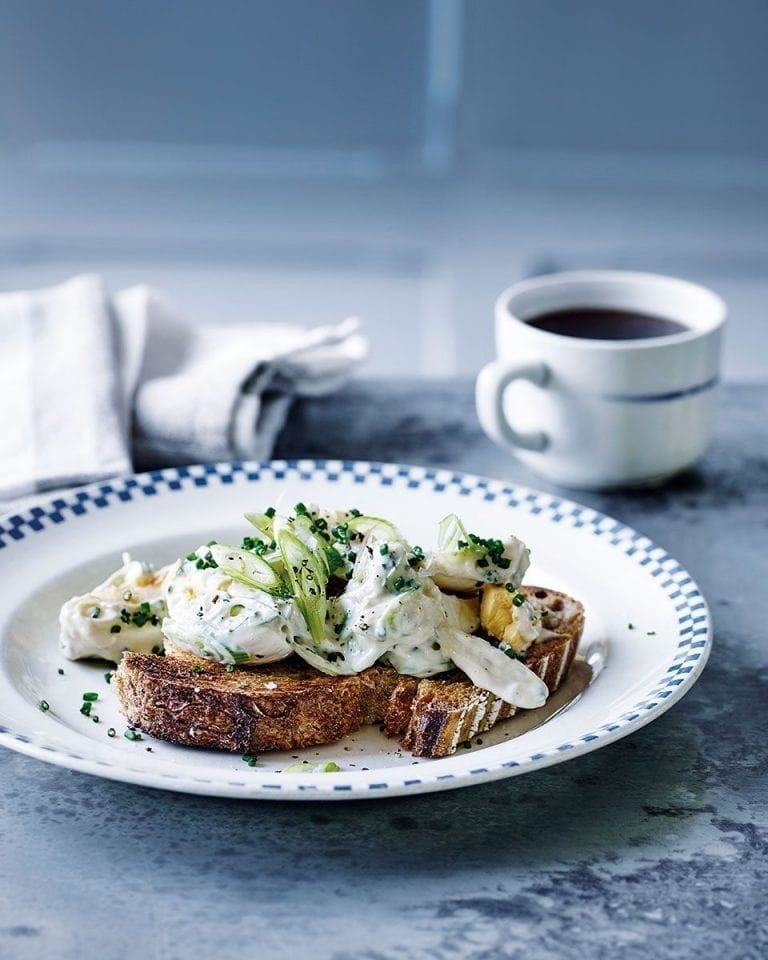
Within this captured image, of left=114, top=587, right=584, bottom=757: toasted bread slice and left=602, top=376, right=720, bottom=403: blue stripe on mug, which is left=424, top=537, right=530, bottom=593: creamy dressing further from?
left=602, top=376, right=720, bottom=403: blue stripe on mug

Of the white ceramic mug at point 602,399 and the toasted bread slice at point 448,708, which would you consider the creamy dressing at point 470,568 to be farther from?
the white ceramic mug at point 602,399

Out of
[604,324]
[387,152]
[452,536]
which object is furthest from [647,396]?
[387,152]

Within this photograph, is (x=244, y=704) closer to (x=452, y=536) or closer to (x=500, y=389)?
(x=452, y=536)

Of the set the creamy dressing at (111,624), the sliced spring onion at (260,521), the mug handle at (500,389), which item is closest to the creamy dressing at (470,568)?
the sliced spring onion at (260,521)

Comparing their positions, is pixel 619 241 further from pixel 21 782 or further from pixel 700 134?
pixel 21 782

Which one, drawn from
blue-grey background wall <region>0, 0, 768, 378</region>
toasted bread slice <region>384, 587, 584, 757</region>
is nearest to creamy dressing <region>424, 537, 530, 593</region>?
toasted bread slice <region>384, 587, 584, 757</region>

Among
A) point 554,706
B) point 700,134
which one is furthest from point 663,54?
point 554,706
